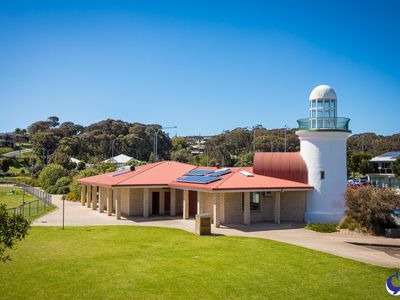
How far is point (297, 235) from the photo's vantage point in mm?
24453

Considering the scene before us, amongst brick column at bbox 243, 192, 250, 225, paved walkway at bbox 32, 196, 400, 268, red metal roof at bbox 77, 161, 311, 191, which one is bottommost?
paved walkway at bbox 32, 196, 400, 268

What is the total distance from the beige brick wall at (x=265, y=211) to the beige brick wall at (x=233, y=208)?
138cm

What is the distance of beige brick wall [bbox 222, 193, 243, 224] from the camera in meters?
28.3

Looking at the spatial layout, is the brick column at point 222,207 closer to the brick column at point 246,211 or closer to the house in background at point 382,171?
the brick column at point 246,211

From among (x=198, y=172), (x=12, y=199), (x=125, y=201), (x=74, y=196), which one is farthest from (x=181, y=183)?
(x=12, y=199)

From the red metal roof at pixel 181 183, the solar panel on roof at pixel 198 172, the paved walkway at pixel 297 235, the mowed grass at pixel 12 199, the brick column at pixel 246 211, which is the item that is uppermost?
the solar panel on roof at pixel 198 172

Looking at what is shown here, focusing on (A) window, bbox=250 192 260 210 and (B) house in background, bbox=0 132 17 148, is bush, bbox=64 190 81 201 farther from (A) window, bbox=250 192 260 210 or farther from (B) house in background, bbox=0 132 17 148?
(B) house in background, bbox=0 132 17 148

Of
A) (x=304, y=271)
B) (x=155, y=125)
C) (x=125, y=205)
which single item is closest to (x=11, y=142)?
(x=155, y=125)

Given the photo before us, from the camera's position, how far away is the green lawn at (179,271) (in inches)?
514

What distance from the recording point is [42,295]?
12.6 metres

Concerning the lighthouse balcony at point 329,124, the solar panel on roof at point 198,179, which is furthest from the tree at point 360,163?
the solar panel on roof at point 198,179

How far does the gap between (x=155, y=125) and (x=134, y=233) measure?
401ft

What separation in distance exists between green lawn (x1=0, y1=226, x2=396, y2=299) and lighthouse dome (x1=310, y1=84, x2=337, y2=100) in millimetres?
13503

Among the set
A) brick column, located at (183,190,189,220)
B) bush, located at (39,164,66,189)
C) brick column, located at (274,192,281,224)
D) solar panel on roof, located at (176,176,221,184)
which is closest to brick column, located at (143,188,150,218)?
solar panel on roof, located at (176,176,221,184)
